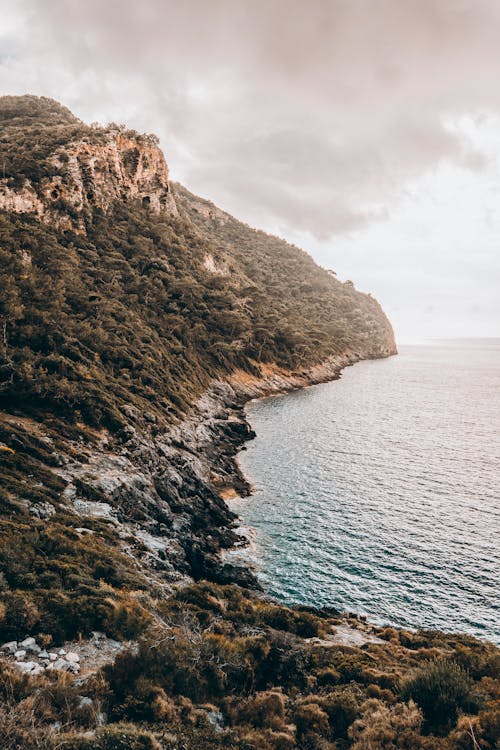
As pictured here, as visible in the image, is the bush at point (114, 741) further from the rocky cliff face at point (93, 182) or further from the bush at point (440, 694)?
the rocky cliff face at point (93, 182)

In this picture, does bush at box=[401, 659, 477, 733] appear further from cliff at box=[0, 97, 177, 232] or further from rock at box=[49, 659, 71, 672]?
cliff at box=[0, 97, 177, 232]

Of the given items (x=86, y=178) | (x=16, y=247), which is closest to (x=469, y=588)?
(x=16, y=247)

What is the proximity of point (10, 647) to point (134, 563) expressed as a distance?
11.1 m

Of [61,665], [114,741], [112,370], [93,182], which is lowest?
[61,665]

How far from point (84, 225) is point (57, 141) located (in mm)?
20693

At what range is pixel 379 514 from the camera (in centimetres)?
4009

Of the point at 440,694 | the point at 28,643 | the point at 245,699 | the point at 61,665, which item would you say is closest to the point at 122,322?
the point at 28,643

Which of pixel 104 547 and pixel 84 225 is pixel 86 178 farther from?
pixel 104 547

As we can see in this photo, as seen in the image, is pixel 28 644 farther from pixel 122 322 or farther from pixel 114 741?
pixel 122 322

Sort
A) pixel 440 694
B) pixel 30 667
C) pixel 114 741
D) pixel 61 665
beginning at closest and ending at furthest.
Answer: pixel 114 741, pixel 30 667, pixel 61 665, pixel 440 694

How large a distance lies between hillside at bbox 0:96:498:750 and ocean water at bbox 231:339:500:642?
324cm

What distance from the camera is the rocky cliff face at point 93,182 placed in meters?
71.1

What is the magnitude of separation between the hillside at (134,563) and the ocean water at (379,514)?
3.24m

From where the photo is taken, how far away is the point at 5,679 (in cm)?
1072
